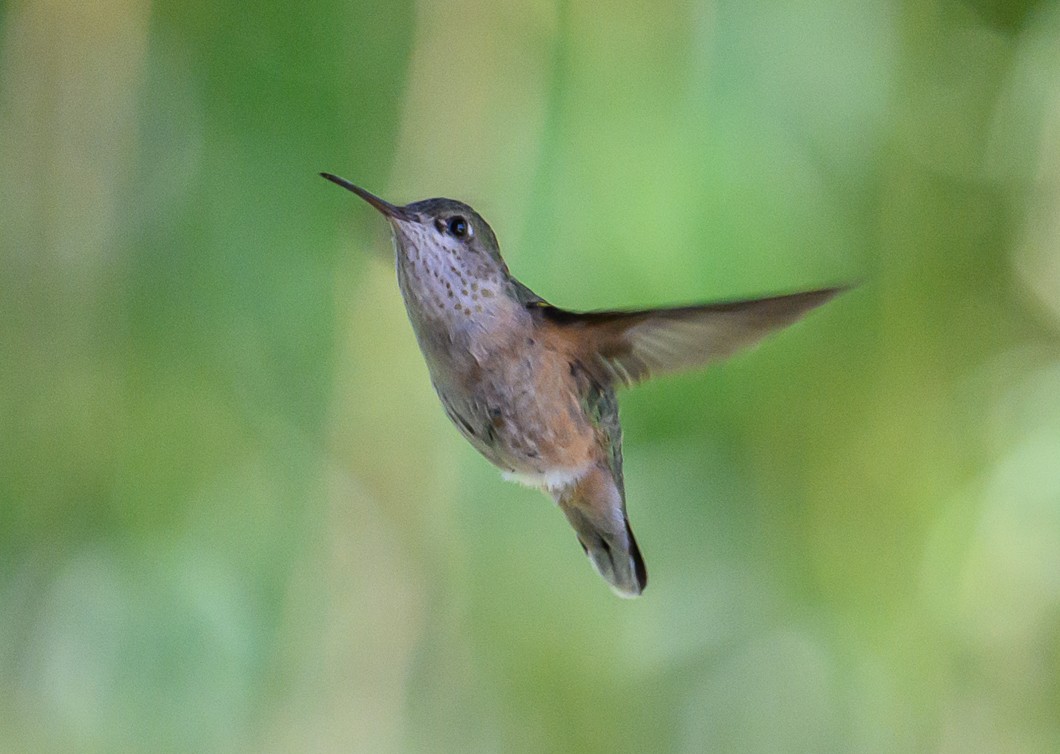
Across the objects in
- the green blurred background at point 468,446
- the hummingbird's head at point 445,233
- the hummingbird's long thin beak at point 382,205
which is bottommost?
the green blurred background at point 468,446

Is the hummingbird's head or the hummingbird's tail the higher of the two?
the hummingbird's head

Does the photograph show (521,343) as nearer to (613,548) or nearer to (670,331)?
(670,331)

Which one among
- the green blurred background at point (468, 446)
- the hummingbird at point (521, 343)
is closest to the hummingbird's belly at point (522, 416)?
the hummingbird at point (521, 343)

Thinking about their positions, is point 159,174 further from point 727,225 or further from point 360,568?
point 727,225

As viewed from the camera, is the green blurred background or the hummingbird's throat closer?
the hummingbird's throat

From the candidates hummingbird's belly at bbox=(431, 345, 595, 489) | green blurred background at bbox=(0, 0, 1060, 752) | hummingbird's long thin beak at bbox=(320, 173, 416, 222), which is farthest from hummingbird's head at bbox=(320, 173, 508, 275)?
green blurred background at bbox=(0, 0, 1060, 752)

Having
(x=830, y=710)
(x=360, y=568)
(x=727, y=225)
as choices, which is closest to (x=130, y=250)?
(x=360, y=568)

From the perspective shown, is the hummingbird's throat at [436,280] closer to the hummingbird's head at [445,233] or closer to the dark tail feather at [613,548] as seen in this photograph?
the hummingbird's head at [445,233]

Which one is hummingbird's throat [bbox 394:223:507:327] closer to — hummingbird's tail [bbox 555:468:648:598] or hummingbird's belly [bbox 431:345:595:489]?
hummingbird's belly [bbox 431:345:595:489]
